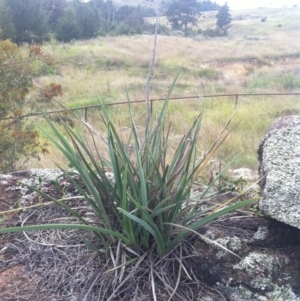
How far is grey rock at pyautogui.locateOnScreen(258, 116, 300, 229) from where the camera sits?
1.78 metres

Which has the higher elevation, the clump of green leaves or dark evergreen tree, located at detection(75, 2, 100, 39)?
the clump of green leaves

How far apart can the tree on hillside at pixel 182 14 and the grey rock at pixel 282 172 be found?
5441 centimetres

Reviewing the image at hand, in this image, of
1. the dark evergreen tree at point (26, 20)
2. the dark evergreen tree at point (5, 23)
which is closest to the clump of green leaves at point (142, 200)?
the dark evergreen tree at point (5, 23)

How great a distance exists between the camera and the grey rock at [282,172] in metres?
1.78

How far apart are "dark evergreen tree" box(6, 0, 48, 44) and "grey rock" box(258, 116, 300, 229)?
35415 millimetres

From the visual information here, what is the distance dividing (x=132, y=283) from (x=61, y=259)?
345 millimetres

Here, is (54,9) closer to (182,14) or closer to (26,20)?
(26,20)

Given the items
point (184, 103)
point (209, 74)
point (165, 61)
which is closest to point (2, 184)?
point (184, 103)

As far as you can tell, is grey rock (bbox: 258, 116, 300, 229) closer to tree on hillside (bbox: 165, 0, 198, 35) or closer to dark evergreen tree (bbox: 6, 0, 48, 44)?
dark evergreen tree (bbox: 6, 0, 48, 44)

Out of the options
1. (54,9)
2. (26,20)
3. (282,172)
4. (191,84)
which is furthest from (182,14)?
(282,172)

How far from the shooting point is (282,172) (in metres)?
1.97

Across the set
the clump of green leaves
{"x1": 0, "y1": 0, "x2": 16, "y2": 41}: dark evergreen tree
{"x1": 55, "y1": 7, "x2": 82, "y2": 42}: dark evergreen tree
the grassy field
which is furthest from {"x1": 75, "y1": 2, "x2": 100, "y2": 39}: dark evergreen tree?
the clump of green leaves

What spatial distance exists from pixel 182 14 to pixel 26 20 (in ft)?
95.3

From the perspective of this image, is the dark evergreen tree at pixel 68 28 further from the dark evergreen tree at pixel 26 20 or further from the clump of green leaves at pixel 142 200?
the clump of green leaves at pixel 142 200
